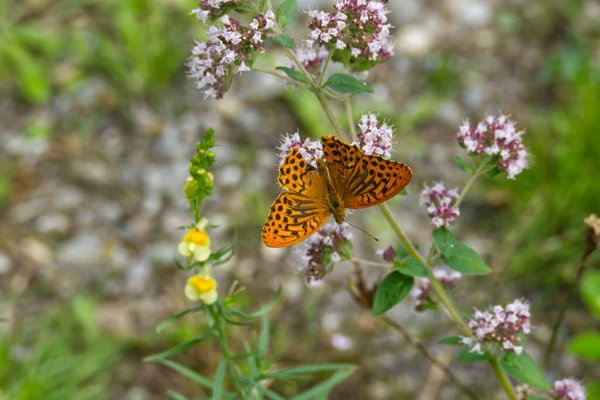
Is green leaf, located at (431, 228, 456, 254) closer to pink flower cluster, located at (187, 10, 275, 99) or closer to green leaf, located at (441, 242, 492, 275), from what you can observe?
green leaf, located at (441, 242, 492, 275)

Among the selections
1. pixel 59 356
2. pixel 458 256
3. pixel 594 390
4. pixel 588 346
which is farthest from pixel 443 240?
pixel 59 356

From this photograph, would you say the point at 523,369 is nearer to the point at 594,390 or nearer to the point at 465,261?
the point at 465,261

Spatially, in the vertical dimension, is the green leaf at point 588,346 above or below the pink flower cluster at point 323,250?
above

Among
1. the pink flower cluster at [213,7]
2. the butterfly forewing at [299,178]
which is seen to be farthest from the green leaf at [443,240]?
the pink flower cluster at [213,7]

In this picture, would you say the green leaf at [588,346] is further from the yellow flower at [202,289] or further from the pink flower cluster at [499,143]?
the yellow flower at [202,289]

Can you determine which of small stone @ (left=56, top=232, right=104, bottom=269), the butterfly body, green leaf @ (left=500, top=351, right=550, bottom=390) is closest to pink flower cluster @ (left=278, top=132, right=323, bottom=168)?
the butterfly body

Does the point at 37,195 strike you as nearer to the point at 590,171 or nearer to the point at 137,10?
the point at 137,10
